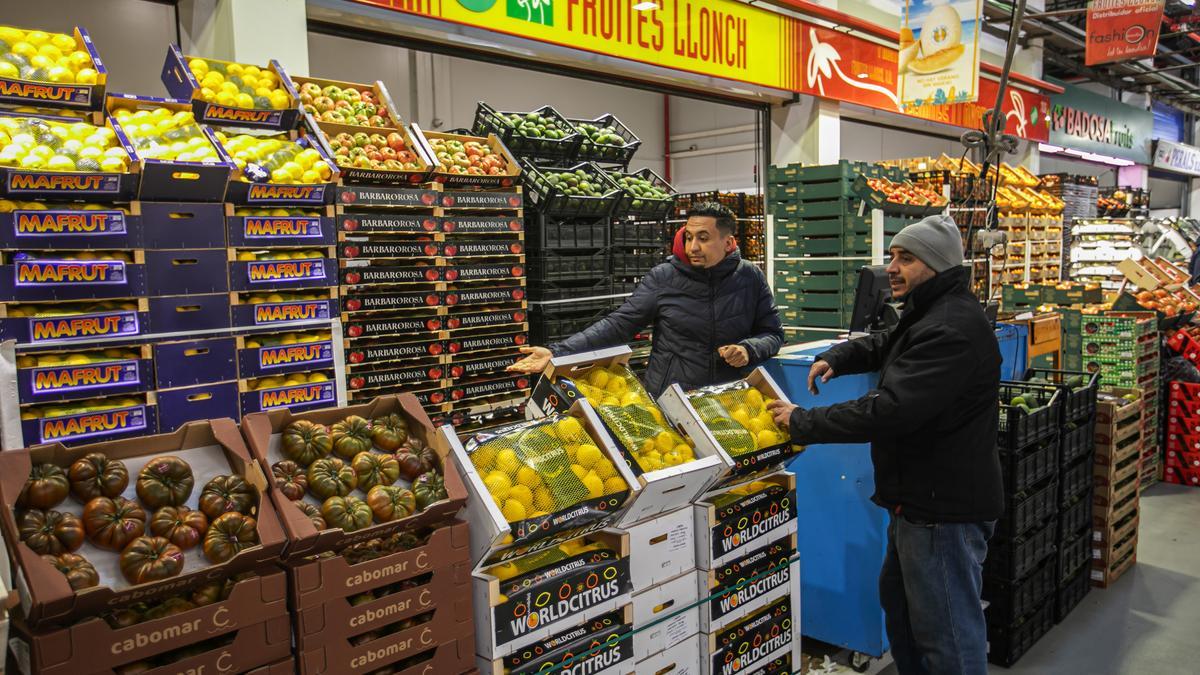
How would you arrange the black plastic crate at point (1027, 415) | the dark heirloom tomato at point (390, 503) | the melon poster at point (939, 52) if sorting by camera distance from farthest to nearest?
the melon poster at point (939, 52) → the black plastic crate at point (1027, 415) → the dark heirloom tomato at point (390, 503)

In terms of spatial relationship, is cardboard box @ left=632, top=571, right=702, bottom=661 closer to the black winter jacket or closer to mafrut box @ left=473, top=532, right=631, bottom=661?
mafrut box @ left=473, top=532, right=631, bottom=661

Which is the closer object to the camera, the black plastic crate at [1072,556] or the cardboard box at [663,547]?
the cardboard box at [663,547]

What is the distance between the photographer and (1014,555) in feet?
13.1

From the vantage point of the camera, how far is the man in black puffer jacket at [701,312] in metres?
3.80

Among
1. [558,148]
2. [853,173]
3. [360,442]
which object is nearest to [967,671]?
[360,442]

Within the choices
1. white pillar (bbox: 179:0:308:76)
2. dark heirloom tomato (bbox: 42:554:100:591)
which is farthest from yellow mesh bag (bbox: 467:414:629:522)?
white pillar (bbox: 179:0:308:76)

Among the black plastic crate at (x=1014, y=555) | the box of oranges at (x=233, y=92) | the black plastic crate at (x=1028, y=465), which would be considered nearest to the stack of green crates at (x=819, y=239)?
the black plastic crate at (x=1028, y=465)

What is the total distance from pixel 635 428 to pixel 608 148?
445cm

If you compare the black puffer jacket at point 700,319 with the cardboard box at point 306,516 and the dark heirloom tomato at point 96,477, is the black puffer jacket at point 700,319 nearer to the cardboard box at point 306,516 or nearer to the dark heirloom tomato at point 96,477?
the cardboard box at point 306,516

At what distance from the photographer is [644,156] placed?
17.8 m

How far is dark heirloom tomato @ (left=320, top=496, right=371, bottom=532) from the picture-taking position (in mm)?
2100

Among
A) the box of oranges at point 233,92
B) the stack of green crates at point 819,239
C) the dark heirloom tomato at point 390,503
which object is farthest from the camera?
the stack of green crates at point 819,239

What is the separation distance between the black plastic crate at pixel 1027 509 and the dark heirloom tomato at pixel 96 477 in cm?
353

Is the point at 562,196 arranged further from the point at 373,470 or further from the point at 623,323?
the point at 373,470
